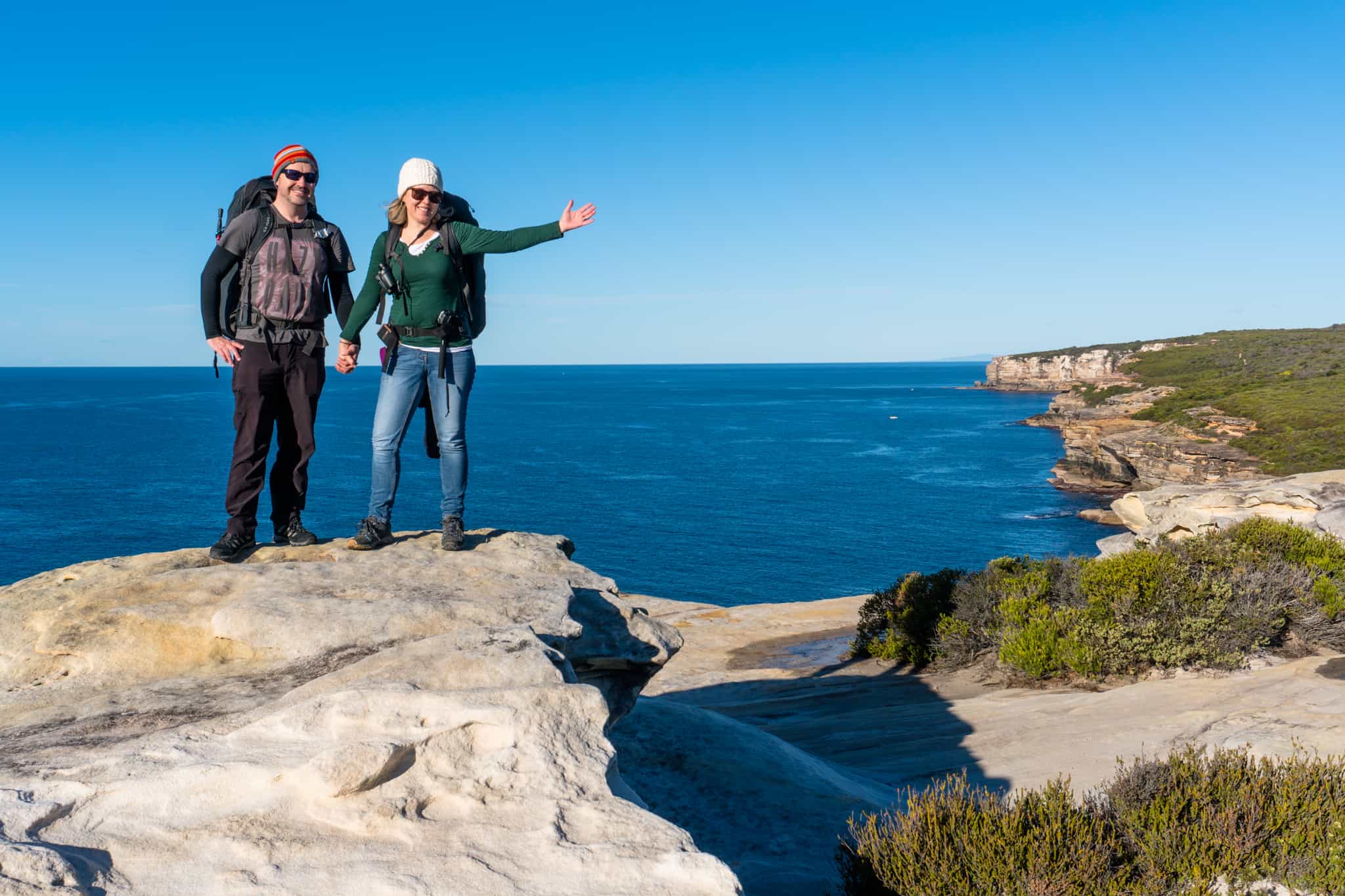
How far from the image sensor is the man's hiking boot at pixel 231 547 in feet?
22.7

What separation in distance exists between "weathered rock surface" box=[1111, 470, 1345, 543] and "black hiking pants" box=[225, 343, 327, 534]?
14.6 metres

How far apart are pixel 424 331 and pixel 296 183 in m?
1.35

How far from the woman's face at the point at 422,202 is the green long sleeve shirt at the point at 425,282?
0.53 ft

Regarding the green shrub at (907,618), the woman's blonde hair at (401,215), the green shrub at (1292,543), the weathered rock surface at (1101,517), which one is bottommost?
the weathered rock surface at (1101,517)

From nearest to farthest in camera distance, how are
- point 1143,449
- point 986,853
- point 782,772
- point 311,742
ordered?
point 311,742 → point 986,853 → point 782,772 → point 1143,449

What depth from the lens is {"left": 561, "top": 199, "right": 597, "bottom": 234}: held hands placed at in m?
6.77

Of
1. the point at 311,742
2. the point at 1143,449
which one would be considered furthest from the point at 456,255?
the point at 1143,449

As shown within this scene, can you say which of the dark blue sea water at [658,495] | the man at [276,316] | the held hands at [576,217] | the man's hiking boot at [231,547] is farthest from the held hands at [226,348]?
the dark blue sea water at [658,495]

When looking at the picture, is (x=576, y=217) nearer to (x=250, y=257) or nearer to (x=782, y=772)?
(x=250, y=257)

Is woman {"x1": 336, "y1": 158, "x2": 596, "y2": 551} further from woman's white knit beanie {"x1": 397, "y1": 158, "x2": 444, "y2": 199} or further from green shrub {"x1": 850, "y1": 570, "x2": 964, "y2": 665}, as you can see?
green shrub {"x1": 850, "y1": 570, "x2": 964, "y2": 665}

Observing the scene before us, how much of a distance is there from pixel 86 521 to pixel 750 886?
182 ft

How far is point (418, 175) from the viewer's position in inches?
274

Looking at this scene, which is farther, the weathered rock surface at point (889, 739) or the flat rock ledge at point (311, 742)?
the weathered rock surface at point (889, 739)

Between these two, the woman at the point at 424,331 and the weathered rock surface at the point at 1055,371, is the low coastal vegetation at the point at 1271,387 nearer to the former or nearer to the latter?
the weathered rock surface at the point at 1055,371
